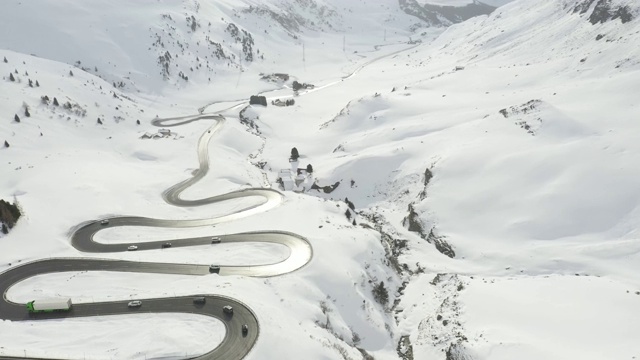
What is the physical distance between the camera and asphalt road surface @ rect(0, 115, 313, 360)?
38.1 m

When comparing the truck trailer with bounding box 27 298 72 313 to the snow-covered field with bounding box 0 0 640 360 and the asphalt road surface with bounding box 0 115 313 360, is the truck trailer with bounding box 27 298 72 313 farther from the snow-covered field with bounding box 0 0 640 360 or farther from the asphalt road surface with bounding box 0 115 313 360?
the snow-covered field with bounding box 0 0 640 360

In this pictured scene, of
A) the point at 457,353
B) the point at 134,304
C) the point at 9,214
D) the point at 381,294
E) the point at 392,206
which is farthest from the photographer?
the point at 392,206

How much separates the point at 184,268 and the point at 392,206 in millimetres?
39820

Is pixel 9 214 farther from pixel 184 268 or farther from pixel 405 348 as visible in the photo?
pixel 405 348

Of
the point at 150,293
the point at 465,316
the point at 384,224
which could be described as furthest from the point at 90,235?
the point at 465,316

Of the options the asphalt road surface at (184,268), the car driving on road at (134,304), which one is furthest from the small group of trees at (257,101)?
the car driving on road at (134,304)

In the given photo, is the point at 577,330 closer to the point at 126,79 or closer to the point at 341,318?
the point at 341,318

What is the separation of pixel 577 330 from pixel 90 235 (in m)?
57.1

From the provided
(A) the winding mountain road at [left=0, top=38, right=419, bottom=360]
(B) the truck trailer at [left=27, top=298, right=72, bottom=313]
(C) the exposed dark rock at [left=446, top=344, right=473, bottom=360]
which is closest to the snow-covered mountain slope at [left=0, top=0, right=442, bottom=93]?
(A) the winding mountain road at [left=0, top=38, right=419, bottom=360]

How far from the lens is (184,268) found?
47.7 m

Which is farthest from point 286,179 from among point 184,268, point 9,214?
point 9,214

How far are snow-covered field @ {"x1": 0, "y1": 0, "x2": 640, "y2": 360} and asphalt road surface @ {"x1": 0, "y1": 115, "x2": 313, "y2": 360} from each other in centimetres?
126

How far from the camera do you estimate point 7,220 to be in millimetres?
51812

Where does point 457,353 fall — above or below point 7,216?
below
